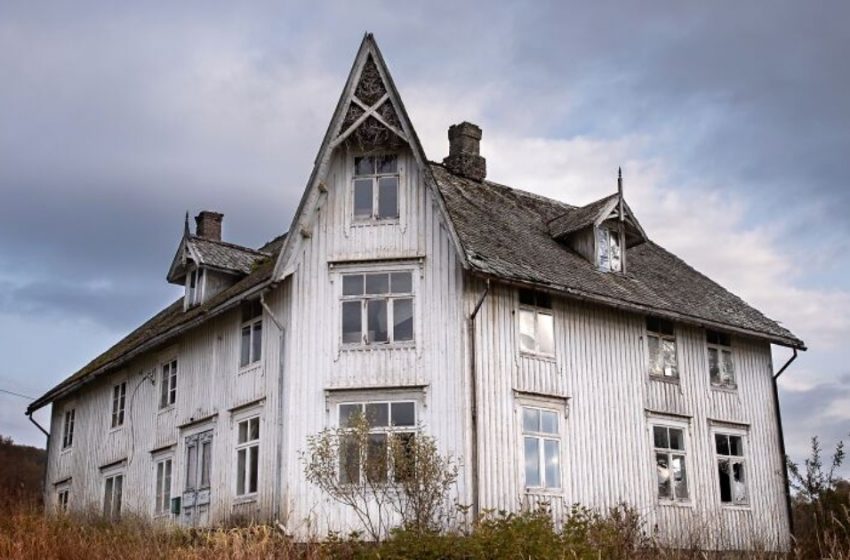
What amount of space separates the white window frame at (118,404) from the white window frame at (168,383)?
2574mm

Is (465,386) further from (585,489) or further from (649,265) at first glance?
(649,265)

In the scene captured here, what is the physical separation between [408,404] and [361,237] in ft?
13.0

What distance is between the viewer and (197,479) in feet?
86.3

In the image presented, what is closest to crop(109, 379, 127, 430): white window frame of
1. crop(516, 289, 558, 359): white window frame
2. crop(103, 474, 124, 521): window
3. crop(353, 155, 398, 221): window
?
crop(103, 474, 124, 521): window

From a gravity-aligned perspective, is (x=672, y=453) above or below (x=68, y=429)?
below

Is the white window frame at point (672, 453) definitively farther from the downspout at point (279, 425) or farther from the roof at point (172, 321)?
the roof at point (172, 321)

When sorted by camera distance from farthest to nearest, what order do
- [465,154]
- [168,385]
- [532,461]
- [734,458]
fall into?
[465,154], [168,385], [734,458], [532,461]

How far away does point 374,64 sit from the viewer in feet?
77.3

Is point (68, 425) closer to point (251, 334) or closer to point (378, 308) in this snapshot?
point (251, 334)

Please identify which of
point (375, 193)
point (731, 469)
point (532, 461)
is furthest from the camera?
point (731, 469)

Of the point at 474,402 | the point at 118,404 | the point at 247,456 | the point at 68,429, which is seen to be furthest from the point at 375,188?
the point at 68,429

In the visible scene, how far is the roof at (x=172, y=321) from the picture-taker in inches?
1000

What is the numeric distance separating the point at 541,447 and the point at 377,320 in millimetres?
4579

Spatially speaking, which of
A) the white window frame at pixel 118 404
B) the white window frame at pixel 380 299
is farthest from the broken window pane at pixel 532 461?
the white window frame at pixel 118 404
